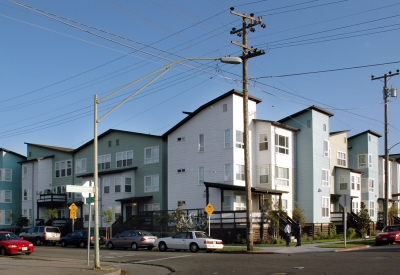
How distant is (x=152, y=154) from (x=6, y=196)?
25399 millimetres

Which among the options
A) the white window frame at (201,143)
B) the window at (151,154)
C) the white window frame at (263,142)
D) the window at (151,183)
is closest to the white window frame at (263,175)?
the white window frame at (263,142)

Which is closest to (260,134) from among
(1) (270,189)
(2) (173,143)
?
(1) (270,189)

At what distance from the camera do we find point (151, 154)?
166 feet

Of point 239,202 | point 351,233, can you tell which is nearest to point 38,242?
point 239,202

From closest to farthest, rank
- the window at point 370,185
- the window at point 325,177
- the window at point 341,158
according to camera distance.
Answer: the window at point 325,177
the window at point 341,158
the window at point 370,185

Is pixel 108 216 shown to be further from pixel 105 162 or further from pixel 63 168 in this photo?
pixel 63 168

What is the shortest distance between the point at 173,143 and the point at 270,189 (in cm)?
999

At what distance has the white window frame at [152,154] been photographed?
4991 centimetres

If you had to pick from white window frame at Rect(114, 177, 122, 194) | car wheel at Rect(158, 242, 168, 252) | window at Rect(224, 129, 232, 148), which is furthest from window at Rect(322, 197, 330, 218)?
car wheel at Rect(158, 242, 168, 252)

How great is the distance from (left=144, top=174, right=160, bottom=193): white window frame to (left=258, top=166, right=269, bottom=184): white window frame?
983 cm

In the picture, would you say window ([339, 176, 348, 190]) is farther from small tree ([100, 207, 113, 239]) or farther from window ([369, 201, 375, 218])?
small tree ([100, 207, 113, 239])

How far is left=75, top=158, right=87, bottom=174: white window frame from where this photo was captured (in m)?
57.5

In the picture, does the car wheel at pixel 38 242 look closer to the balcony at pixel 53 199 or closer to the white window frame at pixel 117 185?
the white window frame at pixel 117 185

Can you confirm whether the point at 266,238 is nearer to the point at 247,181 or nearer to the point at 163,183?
the point at 247,181
